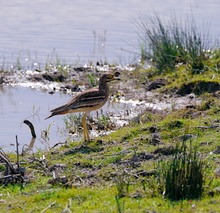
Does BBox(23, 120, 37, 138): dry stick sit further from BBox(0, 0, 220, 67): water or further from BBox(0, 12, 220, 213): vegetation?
BBox(0, 0, 220, 67): water

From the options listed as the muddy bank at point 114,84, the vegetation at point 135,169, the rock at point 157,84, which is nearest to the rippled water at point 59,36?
the muddy bank at point 114,84

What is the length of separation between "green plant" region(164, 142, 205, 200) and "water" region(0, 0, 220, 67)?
34.2 ft

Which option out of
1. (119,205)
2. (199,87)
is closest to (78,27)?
(199,87)

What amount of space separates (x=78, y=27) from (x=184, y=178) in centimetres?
1491

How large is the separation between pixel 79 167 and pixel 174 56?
6.69 meters

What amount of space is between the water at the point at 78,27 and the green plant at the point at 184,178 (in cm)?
1044

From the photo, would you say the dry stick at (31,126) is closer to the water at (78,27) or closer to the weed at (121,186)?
the weed at (121,186)

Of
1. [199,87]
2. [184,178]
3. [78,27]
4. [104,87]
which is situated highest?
[104,87]

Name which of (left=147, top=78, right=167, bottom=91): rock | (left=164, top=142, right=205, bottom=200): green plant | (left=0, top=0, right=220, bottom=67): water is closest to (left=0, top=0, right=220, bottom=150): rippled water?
(left=0, top=0, right=220, bottom=67): water

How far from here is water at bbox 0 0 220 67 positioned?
744 inches

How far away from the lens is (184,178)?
7617 mm

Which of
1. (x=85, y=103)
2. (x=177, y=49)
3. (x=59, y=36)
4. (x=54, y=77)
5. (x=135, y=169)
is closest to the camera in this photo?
(x=135, y=169)

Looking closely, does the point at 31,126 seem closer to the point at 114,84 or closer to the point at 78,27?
the point at 114,84

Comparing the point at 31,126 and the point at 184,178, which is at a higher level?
the point at 184,178
